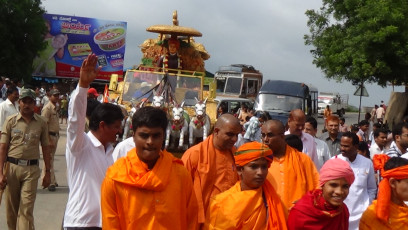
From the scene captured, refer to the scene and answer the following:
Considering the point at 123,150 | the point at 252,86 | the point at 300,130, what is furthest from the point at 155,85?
the point at 252,86

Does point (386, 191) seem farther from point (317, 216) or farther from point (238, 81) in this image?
point (238, 81)

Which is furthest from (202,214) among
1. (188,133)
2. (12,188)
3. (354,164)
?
(188,133)

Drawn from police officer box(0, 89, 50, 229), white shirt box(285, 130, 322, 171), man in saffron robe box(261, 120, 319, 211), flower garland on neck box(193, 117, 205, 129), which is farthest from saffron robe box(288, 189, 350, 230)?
flower garland on neck box(193, 117, 205, 129)

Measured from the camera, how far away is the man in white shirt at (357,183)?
684 centimetres

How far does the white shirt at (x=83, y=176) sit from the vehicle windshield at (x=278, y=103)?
1953cm

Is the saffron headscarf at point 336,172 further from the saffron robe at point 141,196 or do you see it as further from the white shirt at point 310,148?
the white shirt at point 310,148

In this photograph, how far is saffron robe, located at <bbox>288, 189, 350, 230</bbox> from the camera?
4.44 m

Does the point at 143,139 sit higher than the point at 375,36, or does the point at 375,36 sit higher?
the point at 375,36

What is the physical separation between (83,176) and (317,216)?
1724 mm

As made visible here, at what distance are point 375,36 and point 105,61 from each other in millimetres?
32014

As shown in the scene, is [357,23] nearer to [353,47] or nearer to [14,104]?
[353,47]

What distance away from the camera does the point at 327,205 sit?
14.7 feet

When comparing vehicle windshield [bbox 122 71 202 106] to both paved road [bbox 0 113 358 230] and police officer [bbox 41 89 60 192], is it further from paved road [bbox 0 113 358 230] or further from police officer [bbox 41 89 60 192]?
police officer [bbox 41 89 60 192]

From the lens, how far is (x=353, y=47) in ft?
78.2
